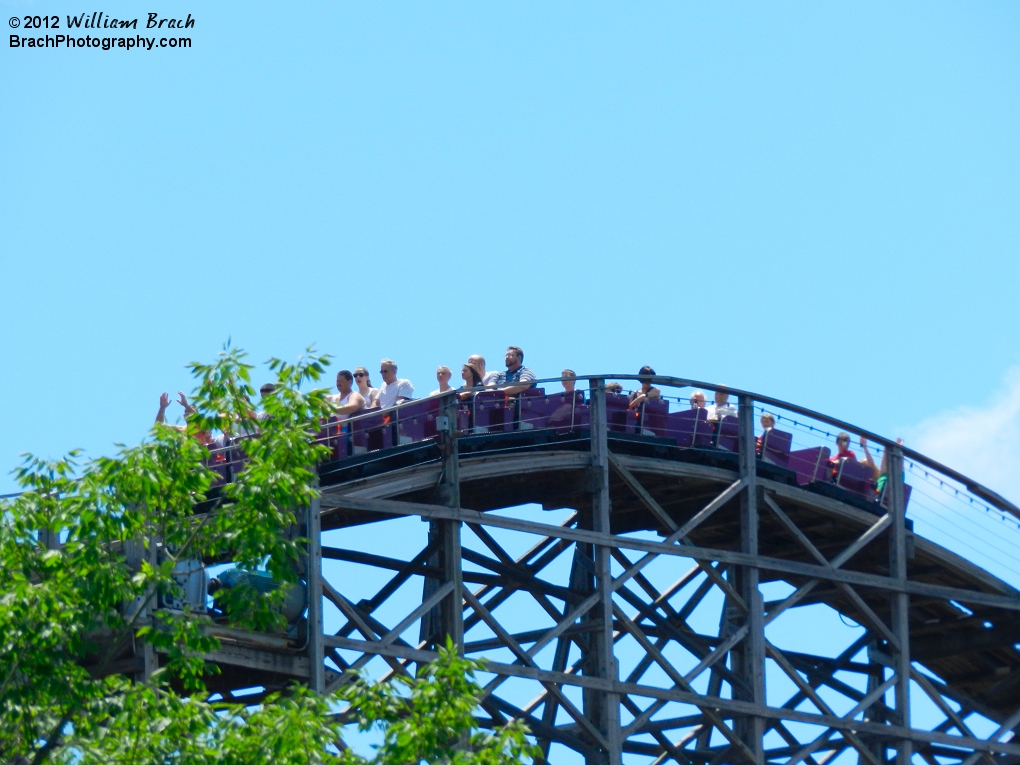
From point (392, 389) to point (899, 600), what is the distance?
306 inches

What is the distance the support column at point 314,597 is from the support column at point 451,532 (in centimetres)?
185

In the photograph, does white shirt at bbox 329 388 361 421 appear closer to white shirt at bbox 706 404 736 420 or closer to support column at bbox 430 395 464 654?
support column at bbox 430 395 464 654

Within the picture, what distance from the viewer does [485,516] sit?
24328mm

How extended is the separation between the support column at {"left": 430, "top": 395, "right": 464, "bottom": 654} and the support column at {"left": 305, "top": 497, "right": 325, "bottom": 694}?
1847 mm

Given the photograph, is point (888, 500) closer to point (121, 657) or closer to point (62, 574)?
point (121, 657)

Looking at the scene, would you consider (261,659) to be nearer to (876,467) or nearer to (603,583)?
(603,583)

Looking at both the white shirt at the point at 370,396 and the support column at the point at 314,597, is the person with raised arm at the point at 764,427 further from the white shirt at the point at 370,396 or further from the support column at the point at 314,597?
the support column at the point at 314,597

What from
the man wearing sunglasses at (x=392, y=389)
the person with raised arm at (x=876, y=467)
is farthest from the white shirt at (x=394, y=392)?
the person with raised arm at (x=876, y=467)

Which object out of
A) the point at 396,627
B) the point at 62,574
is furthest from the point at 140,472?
the point at 396,627

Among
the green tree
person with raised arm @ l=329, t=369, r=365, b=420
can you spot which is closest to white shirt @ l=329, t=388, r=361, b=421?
person with raised arm @ l=329, t=369, r=365, b=420

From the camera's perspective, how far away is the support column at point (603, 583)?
24.8m

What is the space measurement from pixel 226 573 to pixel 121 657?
59.3 inches

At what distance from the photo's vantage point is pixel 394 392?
24359mm

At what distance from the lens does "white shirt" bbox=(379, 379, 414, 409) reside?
24344 millimetres
